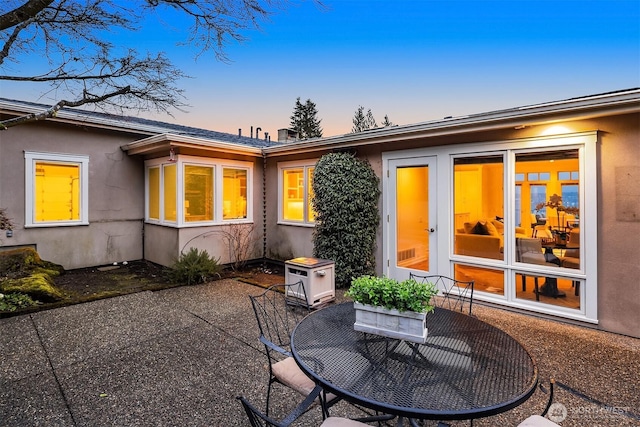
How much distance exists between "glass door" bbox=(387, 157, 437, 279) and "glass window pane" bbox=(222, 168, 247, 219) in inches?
150

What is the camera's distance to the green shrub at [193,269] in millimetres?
6148

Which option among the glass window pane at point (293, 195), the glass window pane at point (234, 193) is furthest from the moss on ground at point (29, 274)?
the glass window pane at point (293, 195)

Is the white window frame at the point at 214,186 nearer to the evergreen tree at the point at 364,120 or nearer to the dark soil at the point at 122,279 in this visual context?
the dark soil at the point at 122,279

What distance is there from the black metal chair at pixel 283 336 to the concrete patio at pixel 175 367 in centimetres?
21

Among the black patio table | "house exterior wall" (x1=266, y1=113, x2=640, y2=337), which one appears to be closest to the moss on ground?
the black patio table

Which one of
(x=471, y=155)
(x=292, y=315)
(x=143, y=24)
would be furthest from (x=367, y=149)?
(x=143, y=24)

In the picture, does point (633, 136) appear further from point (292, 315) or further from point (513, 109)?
point (292, 315)

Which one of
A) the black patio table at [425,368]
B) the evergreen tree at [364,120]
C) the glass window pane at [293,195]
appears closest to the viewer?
the black patio table at [425,368]

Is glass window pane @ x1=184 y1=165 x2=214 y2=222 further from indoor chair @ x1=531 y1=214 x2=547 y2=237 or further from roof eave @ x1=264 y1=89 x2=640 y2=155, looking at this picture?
indoor chair @ x1=531 y1=214 x2=547 y2=237

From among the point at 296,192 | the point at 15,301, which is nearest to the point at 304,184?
the point at 296,192

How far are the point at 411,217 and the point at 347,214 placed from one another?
1.12 metres

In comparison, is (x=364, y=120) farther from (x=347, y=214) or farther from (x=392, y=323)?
(x=392, y=323)

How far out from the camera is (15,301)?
4645 mm

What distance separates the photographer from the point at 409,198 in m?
5.60
